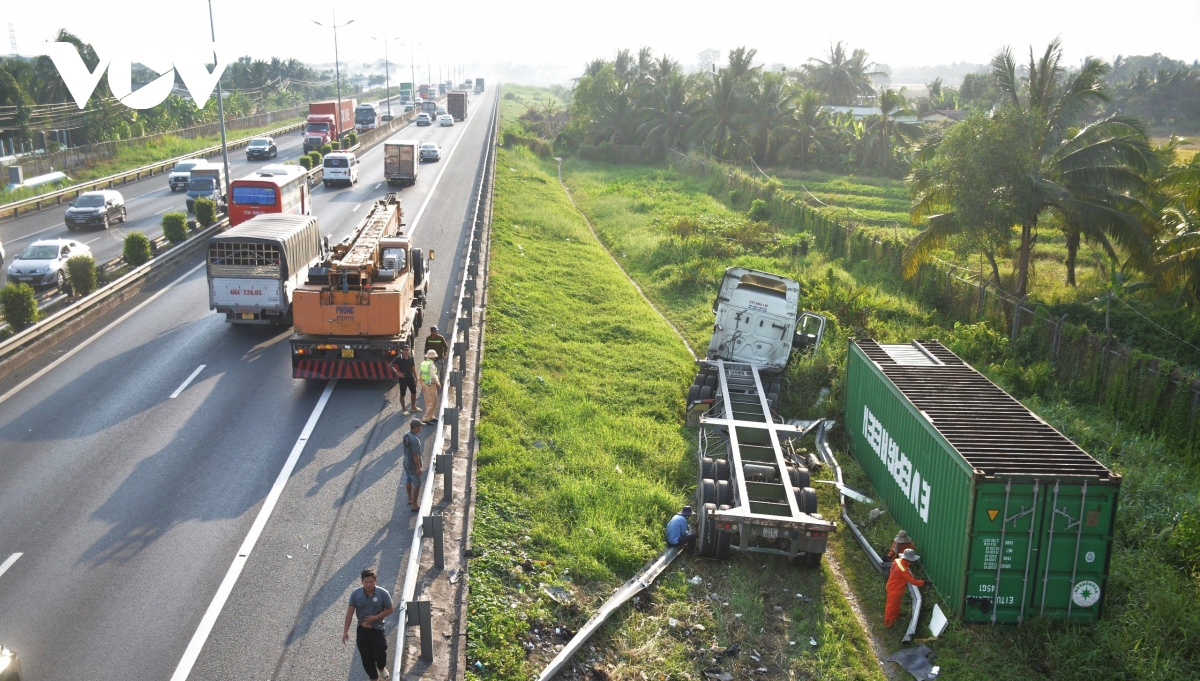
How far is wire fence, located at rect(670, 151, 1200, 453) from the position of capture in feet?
53.9

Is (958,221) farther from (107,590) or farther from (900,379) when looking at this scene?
(107,590)

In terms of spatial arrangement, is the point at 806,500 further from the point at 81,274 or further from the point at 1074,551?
the point at 81,274

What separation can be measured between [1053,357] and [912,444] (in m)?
7.83

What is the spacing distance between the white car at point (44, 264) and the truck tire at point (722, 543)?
2186 cm

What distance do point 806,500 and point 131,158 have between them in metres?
57.7

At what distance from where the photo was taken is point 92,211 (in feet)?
121

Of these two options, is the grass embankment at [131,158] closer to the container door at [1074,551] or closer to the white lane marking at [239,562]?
the white lane marking at [239,562]

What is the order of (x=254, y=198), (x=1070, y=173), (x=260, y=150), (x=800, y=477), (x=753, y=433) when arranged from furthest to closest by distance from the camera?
(x=260, y=150) < (x=254, y=198) < (x=1070, y=173) < (x=753, y=433) < (x=800, y=477)

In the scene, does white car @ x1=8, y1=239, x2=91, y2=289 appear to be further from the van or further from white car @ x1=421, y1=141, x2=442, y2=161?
white car @ x1=421, y1=141, x2=442, y2=161

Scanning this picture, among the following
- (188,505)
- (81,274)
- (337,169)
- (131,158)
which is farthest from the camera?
(131,158)

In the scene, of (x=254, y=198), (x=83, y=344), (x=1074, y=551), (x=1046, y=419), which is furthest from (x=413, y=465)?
(x=254, y=198)

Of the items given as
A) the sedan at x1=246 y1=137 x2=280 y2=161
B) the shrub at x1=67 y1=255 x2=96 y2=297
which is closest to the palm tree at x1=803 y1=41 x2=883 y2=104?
the sedan at x1=246 y1=137 x2=280 y2=161

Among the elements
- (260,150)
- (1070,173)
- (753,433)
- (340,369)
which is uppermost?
(1070,173)

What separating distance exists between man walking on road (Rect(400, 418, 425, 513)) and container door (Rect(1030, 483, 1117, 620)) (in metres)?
8.92
